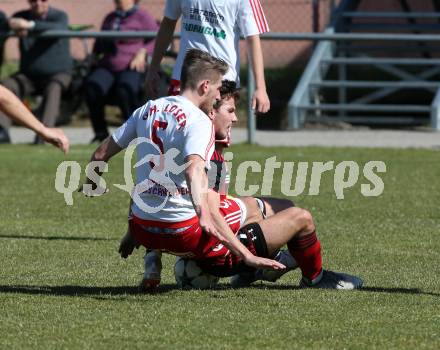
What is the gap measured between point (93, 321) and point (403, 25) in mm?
13331

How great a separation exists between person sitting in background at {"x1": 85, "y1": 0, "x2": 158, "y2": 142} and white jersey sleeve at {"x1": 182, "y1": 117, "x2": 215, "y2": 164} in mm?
7994

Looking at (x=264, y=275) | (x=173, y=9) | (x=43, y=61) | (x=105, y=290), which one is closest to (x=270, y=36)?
(x=43, y=61)

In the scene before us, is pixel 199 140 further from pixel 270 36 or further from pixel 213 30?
pixel 270 36

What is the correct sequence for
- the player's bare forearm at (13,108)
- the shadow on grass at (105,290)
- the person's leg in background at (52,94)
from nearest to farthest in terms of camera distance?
the player's bare forearm at (13,108) < the shadow on grass at (105,290) < the person's leg in background at (52,94)

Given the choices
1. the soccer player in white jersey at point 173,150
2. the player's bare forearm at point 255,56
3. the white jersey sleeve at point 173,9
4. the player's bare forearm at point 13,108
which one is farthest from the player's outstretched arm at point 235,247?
the white jersey sleeve at point 173,9

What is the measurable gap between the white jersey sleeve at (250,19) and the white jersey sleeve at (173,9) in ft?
1.31

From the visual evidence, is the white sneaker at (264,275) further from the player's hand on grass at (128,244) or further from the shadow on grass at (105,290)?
the player's hand on grass at (128,244)

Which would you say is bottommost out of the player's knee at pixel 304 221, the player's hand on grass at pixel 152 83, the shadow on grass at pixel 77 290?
the shadow on grass at pixel 77 290

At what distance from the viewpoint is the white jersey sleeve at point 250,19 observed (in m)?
7.65

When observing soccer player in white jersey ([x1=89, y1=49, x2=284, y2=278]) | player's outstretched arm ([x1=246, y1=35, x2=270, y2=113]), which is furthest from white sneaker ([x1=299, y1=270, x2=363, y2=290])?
player's outstretched arm ([x1=246, y1=35, x2=270, y2=113])

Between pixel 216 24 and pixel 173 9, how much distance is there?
32 cm

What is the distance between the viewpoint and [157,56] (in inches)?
301

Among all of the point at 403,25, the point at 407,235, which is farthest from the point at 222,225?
the point at 403,25

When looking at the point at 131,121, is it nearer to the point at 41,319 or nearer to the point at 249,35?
the point at 41,319
